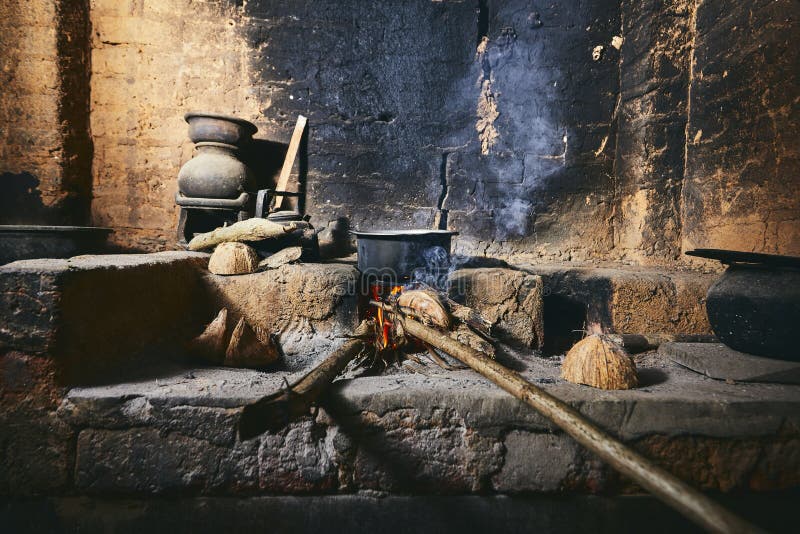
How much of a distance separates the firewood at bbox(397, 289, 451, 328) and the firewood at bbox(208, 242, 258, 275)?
98 cm

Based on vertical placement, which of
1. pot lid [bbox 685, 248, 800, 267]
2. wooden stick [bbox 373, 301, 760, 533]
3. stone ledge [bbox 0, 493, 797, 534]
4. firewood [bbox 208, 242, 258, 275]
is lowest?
stone ledge [bbox 0, 493, 797, 534]

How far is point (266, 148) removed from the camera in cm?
351

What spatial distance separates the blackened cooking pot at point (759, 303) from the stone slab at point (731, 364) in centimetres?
6

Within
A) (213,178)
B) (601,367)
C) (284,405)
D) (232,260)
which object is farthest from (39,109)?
(601,367)

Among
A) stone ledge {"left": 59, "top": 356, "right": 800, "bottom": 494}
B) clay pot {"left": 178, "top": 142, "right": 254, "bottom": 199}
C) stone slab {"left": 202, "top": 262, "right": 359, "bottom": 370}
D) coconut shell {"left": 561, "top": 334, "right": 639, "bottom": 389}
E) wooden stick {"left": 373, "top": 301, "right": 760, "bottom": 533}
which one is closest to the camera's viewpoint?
wooden stick {"left": 373, "top": 301, "right": 760, "bottom": 533}

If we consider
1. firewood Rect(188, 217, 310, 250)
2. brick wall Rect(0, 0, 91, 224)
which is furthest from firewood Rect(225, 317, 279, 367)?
brick wall Rect(0, 0, 91, 224)

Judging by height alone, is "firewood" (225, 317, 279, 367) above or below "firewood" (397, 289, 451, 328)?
below

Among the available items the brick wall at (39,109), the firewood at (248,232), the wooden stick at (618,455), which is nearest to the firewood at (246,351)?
the firewood at (248,232)

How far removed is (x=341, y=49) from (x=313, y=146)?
0.94 m

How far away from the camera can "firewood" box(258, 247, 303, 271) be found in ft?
7.81

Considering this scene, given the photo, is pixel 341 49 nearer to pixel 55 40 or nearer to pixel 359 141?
pixel 359 141

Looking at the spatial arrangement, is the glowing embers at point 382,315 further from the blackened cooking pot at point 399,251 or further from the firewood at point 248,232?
the firewood at point 248,232

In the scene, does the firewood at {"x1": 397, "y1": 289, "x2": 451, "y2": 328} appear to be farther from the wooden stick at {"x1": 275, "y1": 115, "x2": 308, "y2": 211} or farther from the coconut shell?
the wooden stick at {"x1": 275, "y1": 115, "x2": 308, "y2": 211}

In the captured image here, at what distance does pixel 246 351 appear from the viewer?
1937 millimetres
